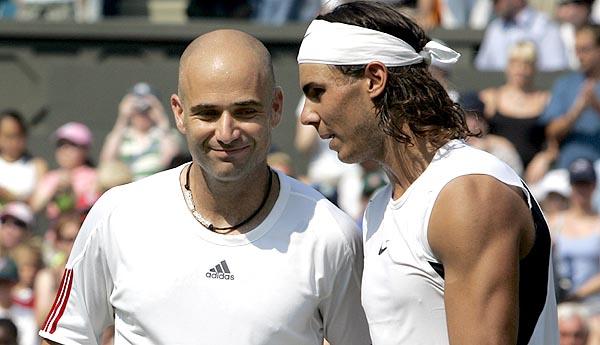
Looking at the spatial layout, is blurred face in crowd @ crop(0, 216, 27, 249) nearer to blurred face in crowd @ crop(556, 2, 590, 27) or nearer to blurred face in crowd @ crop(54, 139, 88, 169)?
blurred face in crowd @ crop(54, 139, 88, 169)

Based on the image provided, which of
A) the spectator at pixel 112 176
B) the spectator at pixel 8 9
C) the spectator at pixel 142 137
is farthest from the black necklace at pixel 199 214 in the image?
the spectator at pixel 8 9

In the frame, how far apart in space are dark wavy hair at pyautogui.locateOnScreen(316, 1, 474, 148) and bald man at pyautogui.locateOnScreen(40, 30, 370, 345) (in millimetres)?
411

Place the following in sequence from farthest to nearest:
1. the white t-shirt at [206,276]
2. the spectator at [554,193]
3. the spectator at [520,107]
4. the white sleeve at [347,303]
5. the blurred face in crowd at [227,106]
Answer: the spectator at [520,107]
the spectator at [554,193]
the white sleeve at [347,303]
the white t-shirt at [206,276]
the blurred face in crowd at [227,106]

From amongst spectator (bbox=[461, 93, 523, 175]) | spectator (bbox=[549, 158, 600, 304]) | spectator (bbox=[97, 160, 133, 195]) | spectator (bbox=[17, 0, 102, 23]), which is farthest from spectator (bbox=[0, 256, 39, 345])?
spectator (bbox=[17, 0, 102, 23])

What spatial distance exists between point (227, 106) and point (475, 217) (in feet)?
3.23

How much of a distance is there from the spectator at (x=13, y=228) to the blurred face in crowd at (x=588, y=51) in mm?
4355

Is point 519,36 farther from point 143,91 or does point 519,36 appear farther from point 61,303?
point 61,303

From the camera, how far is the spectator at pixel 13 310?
927 cm

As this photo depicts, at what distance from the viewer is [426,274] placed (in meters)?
4.10

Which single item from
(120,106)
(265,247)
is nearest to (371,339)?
(265,247)

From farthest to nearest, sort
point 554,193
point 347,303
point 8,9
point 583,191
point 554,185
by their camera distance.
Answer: point 8,9 → point 554,185 → point 554,193 → point 583,191 → point 347,303

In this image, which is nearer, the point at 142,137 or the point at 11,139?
the point at 142,137

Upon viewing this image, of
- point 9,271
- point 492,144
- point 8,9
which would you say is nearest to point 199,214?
point 9,271

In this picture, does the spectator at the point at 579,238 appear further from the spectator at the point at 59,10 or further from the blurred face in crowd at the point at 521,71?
the spectator at the point at 59,10
